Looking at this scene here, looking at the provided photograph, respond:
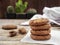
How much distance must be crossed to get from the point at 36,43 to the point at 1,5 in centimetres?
166

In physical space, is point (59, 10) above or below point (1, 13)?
above

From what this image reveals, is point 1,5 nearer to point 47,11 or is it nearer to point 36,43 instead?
point 47,11

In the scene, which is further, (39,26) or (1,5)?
(1,5)

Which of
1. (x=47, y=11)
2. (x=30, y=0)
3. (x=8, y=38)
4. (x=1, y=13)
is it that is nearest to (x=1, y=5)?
(x=1, y=13)

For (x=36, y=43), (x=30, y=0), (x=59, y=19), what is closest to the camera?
(x=36, y=43)

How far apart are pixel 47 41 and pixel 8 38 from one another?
18cm

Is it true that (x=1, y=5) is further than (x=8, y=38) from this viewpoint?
Yes

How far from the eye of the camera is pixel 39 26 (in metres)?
0.74

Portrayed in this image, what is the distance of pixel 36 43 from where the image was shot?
27.5 inches

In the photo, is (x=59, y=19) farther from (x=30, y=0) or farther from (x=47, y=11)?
(x=30, y=0)

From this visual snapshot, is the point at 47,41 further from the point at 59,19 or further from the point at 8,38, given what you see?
the point at 59,19

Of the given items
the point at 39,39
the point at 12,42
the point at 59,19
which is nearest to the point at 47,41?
the point at 39,39

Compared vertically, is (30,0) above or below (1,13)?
above

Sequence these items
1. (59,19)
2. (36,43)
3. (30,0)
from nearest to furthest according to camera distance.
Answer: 1. (36,43)
2. (59,19)
3. (30,0)
